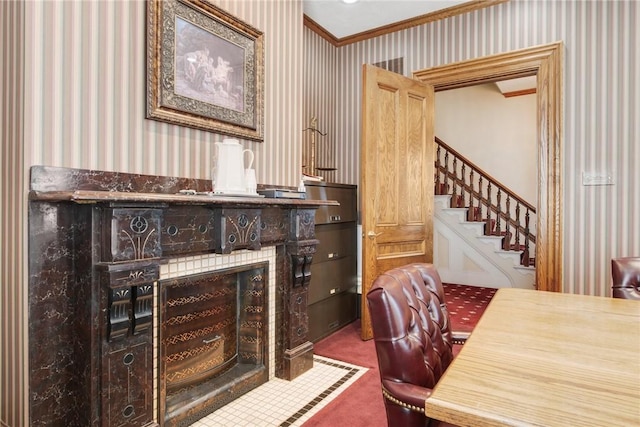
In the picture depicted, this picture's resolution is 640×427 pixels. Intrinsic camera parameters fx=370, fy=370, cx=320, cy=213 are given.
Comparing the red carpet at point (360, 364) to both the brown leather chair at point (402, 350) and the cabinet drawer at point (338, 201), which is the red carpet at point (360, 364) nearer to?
the brown leather chair at point (402, 350)

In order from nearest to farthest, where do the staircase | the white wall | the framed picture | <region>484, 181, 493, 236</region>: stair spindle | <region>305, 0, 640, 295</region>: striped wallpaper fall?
the framed picture < <region>305, 0, 640, 295</region>: striped wallpaper < the staircase < <region>484, 181, 493, 236</region>: stair spindle < the white wall

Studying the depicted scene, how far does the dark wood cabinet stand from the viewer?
3123 mm

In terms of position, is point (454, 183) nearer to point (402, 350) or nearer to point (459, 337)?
point (459, 337)

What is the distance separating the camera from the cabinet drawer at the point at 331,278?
10.2ft

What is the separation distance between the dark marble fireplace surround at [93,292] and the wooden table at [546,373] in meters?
1.29

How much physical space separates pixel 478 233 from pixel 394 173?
280 centimetres

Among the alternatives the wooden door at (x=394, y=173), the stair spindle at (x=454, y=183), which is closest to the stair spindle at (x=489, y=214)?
the stair spindle at (x=454, y=183)

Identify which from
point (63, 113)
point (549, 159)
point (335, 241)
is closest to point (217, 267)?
point (63, 113)

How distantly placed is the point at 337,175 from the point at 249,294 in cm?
209

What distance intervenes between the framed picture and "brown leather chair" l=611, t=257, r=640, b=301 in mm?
2209

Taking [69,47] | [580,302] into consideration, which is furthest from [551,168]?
[69,47]

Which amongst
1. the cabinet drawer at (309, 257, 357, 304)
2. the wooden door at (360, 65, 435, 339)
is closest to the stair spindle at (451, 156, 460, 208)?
the wooden door at (360, 65, 435, 339)

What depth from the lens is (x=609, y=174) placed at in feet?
9.53

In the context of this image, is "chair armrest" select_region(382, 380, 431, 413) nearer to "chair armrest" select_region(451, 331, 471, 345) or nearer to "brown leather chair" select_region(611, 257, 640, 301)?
"chair armrest" select_region(451, 331, 471, 345)
